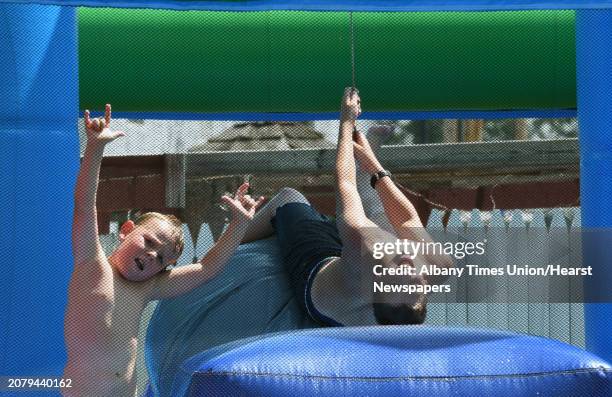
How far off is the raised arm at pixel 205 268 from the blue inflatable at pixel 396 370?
0.50 m

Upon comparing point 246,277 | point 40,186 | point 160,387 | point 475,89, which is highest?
point 475,89

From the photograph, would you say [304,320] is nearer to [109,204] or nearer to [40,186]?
[40,186]

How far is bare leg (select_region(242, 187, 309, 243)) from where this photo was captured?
8.56ft

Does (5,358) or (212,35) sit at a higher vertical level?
(212,35)

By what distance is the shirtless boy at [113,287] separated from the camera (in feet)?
6.59

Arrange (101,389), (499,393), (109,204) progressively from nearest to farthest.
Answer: (499,393)
(101,389)
(109,204)

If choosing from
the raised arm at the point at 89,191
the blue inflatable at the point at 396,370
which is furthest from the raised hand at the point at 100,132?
the blue inflatable at the point at 396,370

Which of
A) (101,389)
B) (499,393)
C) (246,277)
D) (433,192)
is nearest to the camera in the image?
(499,393)

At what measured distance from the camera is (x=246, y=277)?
2482 mm

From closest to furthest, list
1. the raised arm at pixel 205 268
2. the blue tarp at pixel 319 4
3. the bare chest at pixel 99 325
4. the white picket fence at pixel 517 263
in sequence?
1. the blue tarp at pixel 319 4
2. the bare chest at pixel 99 325
3. the raised arm at pixel 205 268
4. the white picket fence at pixel 517 263

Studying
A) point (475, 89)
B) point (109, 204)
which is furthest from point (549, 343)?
point (109, 204)

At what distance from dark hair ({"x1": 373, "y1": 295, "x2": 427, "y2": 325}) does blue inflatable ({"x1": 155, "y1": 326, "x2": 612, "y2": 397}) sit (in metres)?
0.49

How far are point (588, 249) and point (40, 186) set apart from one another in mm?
1028

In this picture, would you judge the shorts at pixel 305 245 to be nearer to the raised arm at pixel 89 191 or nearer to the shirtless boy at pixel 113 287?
the shirtless boy at pixel 113 287
